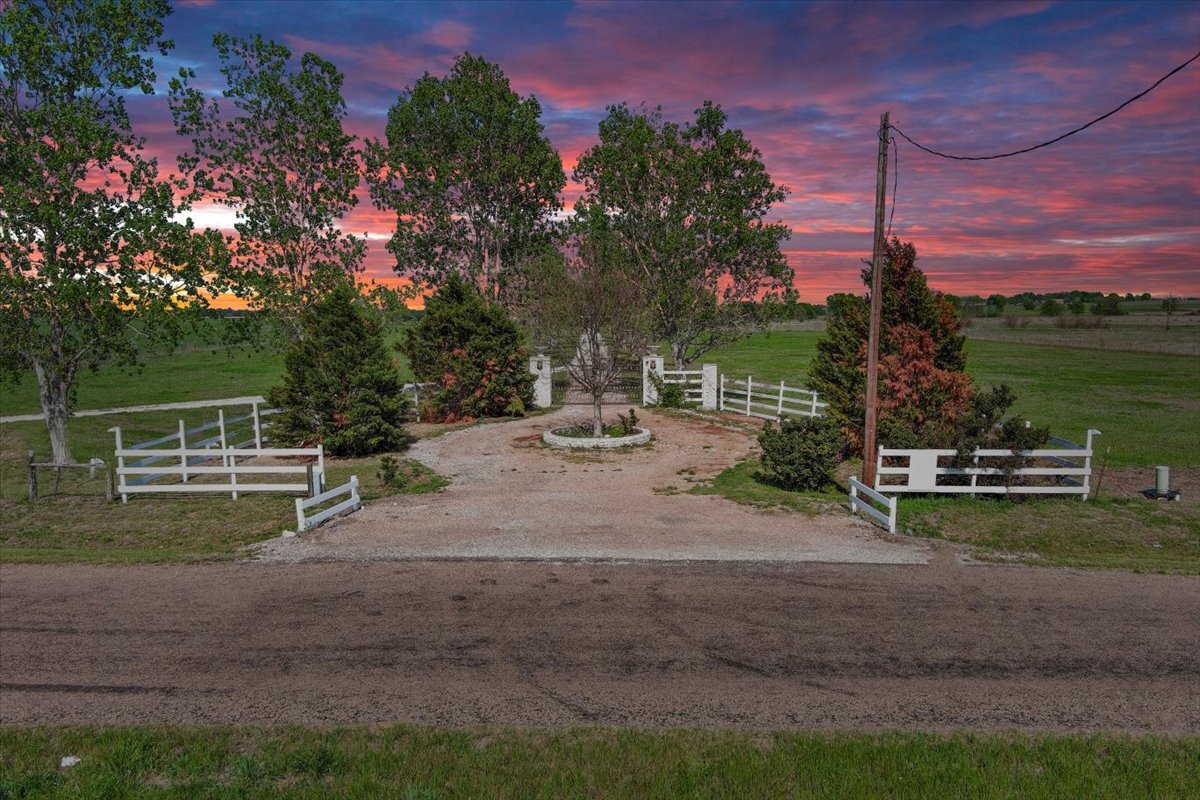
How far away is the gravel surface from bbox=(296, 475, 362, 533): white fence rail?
A: 0.32 metres

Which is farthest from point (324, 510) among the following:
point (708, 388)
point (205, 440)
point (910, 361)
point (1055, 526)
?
point (708, 388)

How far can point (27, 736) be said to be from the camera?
6.66 m

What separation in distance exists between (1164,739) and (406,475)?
16992 mm

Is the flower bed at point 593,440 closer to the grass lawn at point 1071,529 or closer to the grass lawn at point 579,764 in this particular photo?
the grass lawn at point 1071,529

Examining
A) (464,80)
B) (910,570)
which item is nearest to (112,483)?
(910,570)

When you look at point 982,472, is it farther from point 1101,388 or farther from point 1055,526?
point 1101,388

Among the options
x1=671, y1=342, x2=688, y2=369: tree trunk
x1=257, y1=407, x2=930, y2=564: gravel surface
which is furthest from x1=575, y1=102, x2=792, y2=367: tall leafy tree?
x1=257, y1=407, x2=930, y2=564: gravel surface

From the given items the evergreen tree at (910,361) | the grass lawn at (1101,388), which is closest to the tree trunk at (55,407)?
the evergreen tree at (910,361)

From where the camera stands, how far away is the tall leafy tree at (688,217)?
1283 inches

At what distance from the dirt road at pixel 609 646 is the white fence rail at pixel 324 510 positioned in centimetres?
234

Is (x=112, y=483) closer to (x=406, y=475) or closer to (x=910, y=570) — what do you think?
(x=406, y=475)

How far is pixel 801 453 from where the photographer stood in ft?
57.3

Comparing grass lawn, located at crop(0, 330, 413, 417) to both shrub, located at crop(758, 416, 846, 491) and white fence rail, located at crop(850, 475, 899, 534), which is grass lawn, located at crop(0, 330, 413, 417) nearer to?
shrub, located at crop(758, 416, 846, 491)

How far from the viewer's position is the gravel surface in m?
12.3
